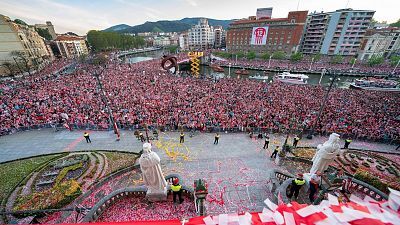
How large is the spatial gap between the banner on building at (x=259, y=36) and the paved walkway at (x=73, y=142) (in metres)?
71.6

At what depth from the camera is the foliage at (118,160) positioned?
11.8m

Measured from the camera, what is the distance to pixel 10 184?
35.4 ft

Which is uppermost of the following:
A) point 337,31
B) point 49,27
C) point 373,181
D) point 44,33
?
point 49,27

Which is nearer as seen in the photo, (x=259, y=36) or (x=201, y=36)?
(x=259, y=36)

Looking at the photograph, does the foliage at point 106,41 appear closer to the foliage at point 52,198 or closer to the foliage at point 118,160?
the foliage at point 118,160

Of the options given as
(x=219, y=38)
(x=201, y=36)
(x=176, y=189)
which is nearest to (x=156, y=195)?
(x=176, y=189)

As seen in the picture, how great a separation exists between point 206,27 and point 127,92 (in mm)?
115328

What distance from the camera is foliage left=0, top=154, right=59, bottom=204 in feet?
34.8

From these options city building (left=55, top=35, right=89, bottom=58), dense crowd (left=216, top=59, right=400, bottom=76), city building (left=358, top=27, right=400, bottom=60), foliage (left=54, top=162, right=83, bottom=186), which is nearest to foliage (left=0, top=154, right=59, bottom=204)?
foliage (left=54, top=162, right=83, bottom=186)

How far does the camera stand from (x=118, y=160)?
41.4 ft

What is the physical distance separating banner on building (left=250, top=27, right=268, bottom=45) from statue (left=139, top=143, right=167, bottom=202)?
84240mm

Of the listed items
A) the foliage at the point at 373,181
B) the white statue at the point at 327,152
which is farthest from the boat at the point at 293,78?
the white statue at the point at 327,152

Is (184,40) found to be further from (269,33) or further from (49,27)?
(49,27)

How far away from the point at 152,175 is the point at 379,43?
97.7 meters
